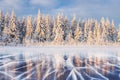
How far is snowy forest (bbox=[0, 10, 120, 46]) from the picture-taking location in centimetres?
9494

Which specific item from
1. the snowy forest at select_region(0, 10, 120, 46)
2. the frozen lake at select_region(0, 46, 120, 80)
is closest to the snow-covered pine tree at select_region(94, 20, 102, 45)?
the snowy forest at select_region(0, 10, 120, 46)

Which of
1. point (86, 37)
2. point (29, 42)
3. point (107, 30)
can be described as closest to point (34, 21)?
point (29, 42)

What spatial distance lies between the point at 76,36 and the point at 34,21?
1644 centimetres

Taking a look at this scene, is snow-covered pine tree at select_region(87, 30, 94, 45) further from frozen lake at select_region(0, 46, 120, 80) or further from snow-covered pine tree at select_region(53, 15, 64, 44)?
frozen lake at select_region(0, 46, 120, 80)

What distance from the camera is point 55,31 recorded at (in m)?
106

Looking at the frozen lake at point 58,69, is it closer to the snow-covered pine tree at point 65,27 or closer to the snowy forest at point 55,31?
the snowy forest at point 55,31

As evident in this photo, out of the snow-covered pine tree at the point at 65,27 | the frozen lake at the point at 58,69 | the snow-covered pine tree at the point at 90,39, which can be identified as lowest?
the frozen lake at the point at 58,69

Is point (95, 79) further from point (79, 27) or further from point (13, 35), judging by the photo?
point (79, 27)

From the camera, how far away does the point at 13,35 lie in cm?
9475

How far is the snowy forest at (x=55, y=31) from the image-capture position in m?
94.9

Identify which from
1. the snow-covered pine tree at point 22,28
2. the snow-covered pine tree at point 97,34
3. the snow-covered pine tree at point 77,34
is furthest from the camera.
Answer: the snow-covered pine tree at point 97,34

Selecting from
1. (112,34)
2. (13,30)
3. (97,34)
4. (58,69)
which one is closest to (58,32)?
(13,30)

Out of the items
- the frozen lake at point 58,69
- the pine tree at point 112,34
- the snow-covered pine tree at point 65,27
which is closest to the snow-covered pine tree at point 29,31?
the snow-covered pine tree at point 65,27

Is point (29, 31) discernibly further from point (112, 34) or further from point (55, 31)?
point (112, 34)
